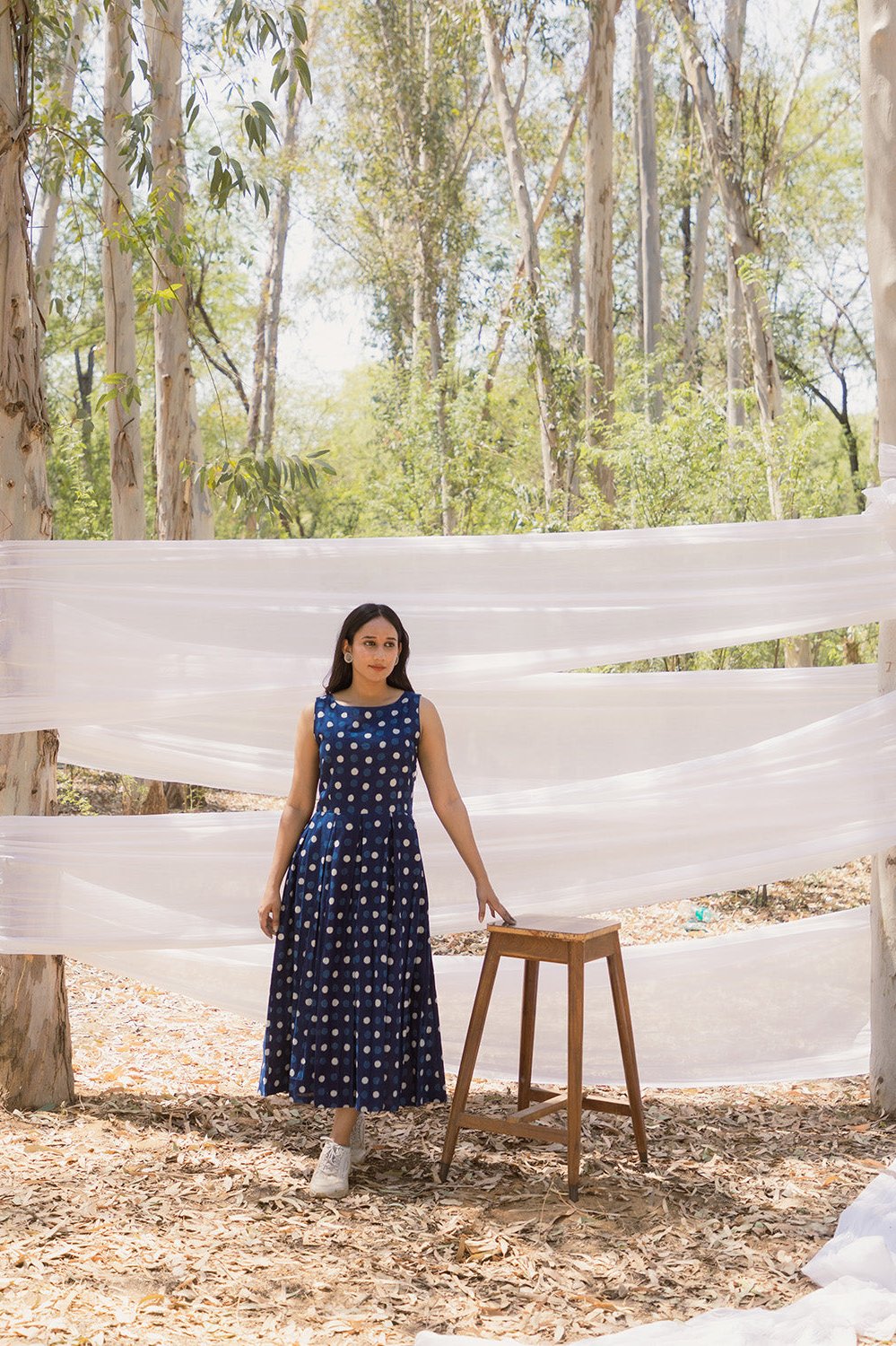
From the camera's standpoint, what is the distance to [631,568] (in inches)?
126

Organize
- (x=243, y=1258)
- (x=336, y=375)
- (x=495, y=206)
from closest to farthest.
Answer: (x=243, y=1258) < (x=495, y=206) < (x=336, y=375)

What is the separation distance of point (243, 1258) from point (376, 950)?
0.66 metres

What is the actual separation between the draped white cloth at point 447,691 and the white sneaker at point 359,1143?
53 cm

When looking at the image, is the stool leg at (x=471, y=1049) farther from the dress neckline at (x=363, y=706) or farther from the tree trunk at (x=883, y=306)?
the tree trunk at (x=883, y=306)

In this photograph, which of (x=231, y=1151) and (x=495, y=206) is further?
(x=495, y=206)

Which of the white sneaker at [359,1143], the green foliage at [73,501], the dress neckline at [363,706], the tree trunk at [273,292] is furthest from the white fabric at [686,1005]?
the tree trunk at [273,292]

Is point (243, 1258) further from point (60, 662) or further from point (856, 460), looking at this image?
point (856, 460)

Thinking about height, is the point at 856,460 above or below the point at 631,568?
above

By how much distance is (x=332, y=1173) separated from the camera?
2.82 metres

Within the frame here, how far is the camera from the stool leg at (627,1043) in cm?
295

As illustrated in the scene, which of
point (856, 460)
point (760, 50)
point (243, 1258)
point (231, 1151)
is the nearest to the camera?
point (243, 1258)

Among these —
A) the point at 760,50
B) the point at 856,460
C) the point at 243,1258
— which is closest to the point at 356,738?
the point at 243,1258

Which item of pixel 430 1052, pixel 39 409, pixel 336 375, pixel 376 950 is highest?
pixel 336 375

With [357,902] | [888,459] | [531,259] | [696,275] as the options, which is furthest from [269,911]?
→ [696,275]
